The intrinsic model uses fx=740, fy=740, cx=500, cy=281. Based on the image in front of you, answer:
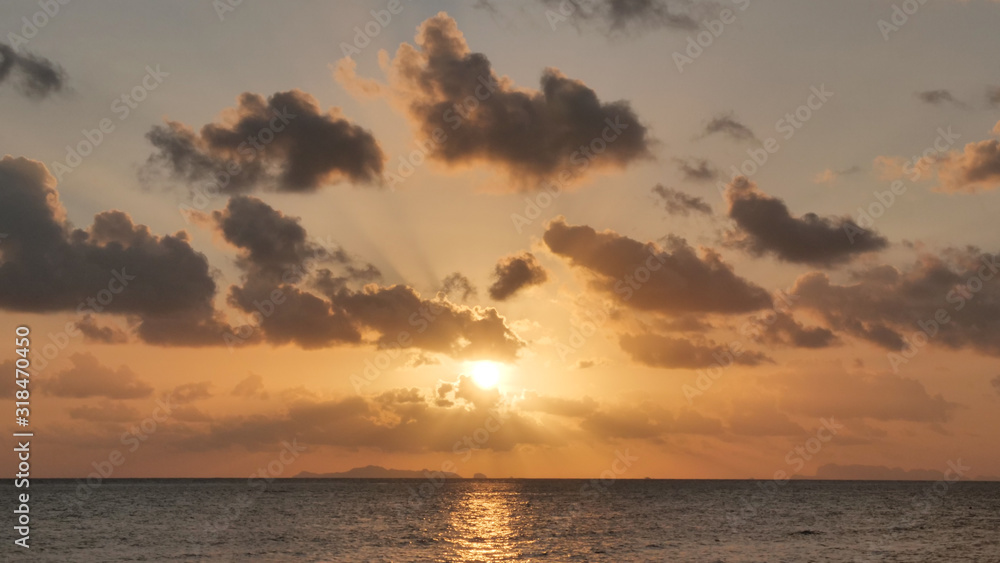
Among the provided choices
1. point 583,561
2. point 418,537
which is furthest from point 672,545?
point 418,537

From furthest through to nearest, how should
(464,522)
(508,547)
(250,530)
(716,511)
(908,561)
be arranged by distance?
(716,511)
(464,522)
(250,530)
(508,547)
(908,561)

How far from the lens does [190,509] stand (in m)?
156

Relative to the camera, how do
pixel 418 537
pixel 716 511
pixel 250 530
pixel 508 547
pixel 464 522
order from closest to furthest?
pixel 508 547, pixel 418 537, pixel 250 530, pixel 464 522, pixel 716 511

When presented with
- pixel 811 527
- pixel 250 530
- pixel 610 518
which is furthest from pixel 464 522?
pixel 811 527

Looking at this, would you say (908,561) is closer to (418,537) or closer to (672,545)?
(672,545)

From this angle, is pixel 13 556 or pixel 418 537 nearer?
pixel 13 556

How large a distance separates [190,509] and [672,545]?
111 metres

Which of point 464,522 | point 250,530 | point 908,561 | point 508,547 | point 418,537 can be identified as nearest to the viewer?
point 908,561

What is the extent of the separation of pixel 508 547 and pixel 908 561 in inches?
1598

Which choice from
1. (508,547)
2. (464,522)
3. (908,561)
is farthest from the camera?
(464,522)

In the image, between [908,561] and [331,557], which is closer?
[908,561]

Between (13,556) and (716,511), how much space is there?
126 m

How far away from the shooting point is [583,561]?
7250 cm

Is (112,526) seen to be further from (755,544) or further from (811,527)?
(811,527)
